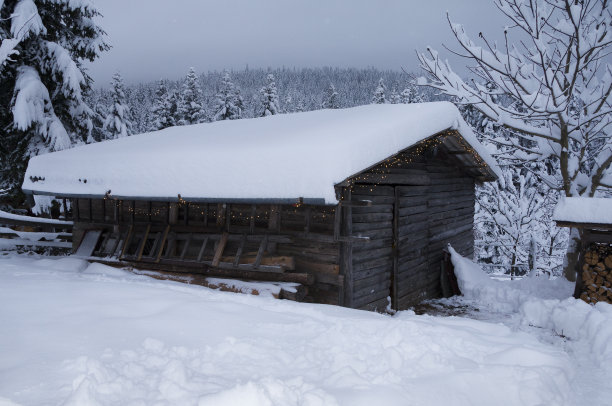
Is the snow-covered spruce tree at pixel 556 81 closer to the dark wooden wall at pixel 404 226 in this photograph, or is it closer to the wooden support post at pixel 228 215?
the dark wooden wall at pixel 404 226

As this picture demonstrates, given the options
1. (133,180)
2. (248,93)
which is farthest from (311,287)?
(248,93)

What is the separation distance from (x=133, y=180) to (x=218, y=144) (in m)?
2.04

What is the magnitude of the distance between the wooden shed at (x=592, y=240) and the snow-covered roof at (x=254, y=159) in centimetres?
303

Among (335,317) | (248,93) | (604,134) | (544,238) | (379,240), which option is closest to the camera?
(335,317)

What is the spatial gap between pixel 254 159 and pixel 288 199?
1.28 m

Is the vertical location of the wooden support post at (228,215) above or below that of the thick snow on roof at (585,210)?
below

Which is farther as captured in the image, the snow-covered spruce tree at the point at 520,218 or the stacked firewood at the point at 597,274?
the snow-covered spruce tree at the point at 520,218

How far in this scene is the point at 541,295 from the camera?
917 cm

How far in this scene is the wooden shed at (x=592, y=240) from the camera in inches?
264

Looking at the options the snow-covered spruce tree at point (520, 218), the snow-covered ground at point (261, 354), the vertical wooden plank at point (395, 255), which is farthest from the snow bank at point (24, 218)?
the snow-covered spruce tree at point (520, 218)

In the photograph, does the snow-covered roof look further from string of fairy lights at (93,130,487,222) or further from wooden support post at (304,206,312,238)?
wooden support post at (304,206,312,238)

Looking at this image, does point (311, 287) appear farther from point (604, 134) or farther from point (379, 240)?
point (604, 134)

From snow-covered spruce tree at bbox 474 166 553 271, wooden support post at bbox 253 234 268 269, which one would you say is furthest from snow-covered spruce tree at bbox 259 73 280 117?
wooden support post at bbox 253 234 268 269

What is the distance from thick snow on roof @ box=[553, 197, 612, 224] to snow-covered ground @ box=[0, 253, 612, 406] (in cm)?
174
